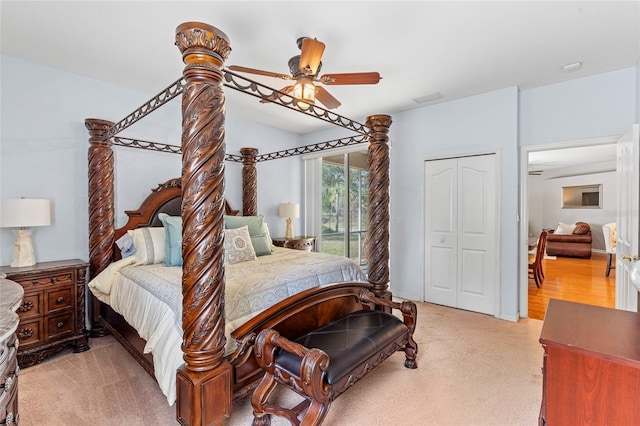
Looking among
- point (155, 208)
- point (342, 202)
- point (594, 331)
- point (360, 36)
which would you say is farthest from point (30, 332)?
point (342, 202)

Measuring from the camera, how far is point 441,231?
4.05 metres

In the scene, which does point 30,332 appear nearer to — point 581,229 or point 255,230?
point 255,230

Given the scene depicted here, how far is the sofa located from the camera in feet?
24.4

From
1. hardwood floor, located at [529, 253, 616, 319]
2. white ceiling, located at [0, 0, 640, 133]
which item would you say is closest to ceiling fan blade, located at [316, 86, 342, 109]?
white ceiling, located at [0, 0, 640, 133]

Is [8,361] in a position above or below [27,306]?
above

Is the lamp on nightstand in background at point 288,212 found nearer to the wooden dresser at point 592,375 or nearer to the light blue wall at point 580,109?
the light blue wall at point 580,109

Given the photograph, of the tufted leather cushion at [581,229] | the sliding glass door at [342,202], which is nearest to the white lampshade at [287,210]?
the sliding glass door at [342,202]

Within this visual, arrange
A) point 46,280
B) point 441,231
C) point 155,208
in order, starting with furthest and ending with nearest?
point 441,231, point 155,208, point 46,280

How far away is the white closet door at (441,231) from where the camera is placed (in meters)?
3.95

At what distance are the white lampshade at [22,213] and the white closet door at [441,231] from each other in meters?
4.24

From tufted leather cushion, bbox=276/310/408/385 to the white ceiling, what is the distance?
2244 mm

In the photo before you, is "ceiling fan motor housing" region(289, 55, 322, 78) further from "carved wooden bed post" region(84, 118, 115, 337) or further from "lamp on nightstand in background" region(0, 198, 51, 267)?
"lamp on nightstand in background" region(0, 198, 51, 267)

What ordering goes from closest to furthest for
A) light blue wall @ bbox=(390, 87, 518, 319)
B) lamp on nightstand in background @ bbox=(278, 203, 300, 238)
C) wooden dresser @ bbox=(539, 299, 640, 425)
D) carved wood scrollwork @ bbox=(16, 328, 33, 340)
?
wooden dresser @ bbox=(539, 299, 640, 425)
carved wood scrollwork @ bbox=(16, 328, 33, 340)
light blue wall @ bbox=(390, 87, 518, 319)
lamp on nightstand in background @ bbox=(278, 203, 300, 238)

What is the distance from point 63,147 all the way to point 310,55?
2687 millimetres
